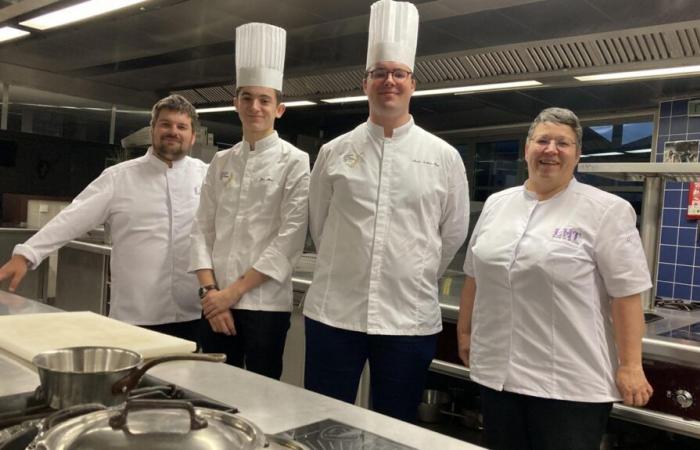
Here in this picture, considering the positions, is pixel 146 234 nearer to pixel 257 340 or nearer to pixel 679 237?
pixel 257 340

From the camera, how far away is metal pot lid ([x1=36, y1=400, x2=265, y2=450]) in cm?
59

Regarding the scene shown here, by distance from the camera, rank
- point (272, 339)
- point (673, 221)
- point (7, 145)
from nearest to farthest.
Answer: point (272, 339) < point (673, 221) < point (7, 145)

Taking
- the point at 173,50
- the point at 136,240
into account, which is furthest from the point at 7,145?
the point at 136,240

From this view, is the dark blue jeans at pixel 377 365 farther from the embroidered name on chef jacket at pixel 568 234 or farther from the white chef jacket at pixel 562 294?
the embroidered name on chef jacket at pixel 568 234

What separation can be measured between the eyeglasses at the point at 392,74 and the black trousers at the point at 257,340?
2.38 feet

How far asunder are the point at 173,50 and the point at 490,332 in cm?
362

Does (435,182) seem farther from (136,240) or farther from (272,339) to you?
(136,240)

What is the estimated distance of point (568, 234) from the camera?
57.9 inches

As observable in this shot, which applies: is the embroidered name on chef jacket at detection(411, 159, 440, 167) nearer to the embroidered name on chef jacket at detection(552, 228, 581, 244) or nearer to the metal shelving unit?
the embroidered name on chef jacket at detection(552, 228, 581, 244)

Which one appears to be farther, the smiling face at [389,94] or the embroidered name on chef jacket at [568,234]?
the smiling face at [389,94]

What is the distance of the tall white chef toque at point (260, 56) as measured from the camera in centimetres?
187

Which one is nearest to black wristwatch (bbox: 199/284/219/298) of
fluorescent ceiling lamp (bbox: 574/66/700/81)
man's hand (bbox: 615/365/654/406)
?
man's hand (bbox: 615/365/654/406)

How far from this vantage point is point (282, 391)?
3.10ft

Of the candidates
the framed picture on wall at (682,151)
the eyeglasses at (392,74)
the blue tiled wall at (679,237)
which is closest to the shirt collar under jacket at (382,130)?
the eyeglasses at (392,74)
